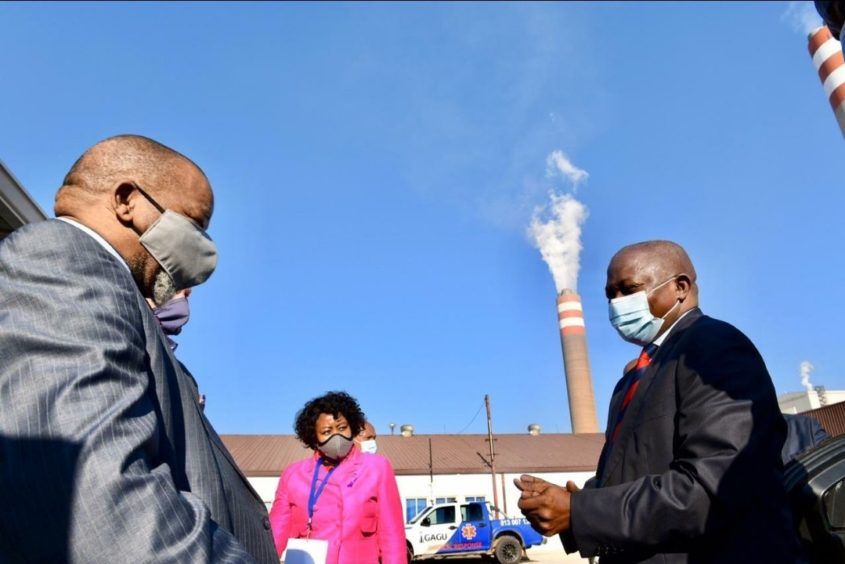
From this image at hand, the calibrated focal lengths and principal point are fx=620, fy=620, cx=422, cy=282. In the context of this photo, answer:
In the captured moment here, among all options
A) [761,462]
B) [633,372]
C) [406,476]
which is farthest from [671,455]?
[406,476]

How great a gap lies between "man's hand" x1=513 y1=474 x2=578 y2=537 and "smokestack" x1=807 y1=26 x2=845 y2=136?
25.5 meters

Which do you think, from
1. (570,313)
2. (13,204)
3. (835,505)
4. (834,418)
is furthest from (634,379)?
(570,313)

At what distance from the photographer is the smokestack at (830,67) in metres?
22.5

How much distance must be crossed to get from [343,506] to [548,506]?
2.13 metres

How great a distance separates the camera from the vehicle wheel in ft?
57.6

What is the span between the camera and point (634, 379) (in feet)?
8.62

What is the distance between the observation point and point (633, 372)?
2707 mm

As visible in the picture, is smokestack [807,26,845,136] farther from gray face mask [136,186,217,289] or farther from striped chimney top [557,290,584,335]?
striped chimney top [557,290,584,335]

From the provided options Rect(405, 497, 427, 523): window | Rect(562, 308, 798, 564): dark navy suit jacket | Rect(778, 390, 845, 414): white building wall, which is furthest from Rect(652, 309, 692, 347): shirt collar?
Rect(778, 390, 845, 414): white building wall

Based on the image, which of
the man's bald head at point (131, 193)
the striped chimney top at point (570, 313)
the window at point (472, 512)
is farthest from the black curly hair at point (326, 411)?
the striped chimney top at point (570, 313)

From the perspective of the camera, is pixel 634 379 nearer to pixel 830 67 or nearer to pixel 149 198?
pixel 149 198

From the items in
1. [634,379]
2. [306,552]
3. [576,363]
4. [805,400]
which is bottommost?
[306,552]

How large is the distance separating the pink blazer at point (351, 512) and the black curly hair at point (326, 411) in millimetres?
439

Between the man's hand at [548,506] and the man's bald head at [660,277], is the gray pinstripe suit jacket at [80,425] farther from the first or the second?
the man's bald head at [660,277]
